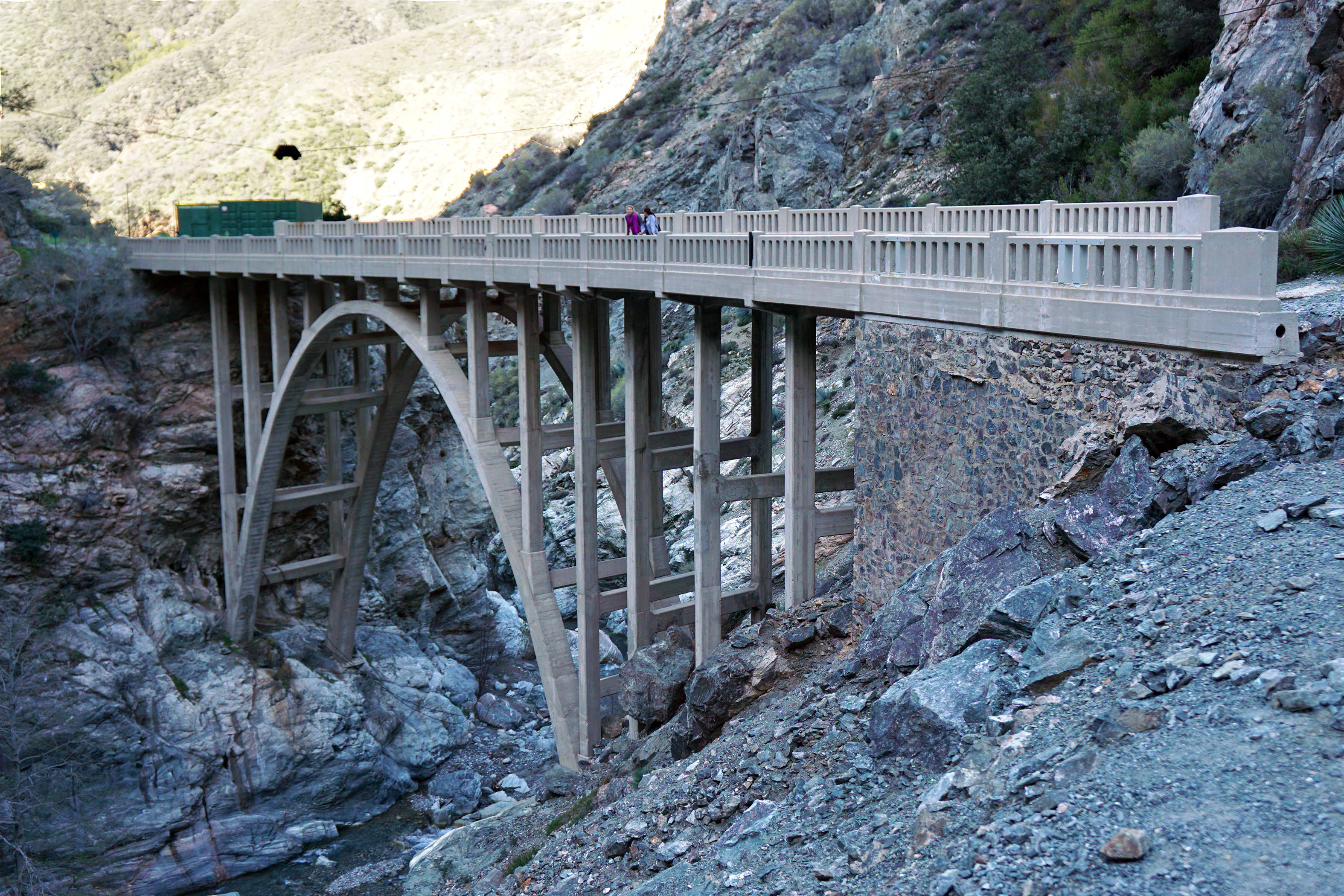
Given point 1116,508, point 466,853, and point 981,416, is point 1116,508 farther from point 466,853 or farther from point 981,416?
point 466,853

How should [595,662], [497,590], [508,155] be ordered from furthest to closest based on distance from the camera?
[508,155], [497,590], [595,662]

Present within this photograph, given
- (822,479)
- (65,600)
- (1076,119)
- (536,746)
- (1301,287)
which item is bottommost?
(536,746)

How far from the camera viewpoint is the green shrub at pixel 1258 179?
18.3 m

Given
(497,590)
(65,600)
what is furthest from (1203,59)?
(65,600)

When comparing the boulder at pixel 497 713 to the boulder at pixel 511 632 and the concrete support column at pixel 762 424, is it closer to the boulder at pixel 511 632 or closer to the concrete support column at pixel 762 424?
the boulder at pixel 511 632

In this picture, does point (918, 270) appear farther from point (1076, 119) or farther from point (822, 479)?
point (1076, 119)

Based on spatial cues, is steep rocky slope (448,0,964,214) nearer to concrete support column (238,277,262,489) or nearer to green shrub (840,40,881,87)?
green shrub (840,40,881,87)

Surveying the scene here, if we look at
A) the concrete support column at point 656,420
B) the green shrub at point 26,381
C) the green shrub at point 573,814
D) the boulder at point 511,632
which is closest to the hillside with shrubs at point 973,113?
the concrete support column at point 656,420

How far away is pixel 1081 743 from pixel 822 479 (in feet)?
27.0

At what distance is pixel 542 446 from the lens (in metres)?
18.2

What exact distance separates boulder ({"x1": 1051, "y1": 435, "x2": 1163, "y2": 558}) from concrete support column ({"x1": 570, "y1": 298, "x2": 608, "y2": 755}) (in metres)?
9.40

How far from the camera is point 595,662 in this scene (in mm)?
18000

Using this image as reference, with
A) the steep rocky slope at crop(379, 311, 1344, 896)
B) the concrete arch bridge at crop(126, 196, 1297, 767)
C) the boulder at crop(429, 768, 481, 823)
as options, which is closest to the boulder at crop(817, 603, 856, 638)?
the steep rocky slope at crop(379, 311, 1344, 896)

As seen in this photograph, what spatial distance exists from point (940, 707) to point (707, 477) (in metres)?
7.16
